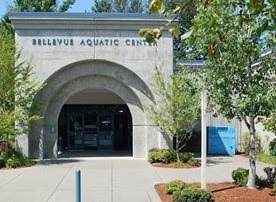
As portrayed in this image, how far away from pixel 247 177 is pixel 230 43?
3.98m

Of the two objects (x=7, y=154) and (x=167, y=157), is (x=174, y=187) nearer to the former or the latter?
(x=167, y=157)

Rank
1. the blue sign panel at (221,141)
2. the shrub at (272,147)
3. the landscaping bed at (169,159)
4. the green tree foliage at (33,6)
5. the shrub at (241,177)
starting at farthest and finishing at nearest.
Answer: the green tree foliage at (33,6) < the blue sign panel at (221,141) < the shrub at (272,147) < the landscaping bed at (169,159) < the shrub at (241,177)

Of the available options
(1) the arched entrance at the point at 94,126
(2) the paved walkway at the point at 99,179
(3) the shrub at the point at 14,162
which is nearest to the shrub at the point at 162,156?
(2) the paved walkway at the point at 99,179

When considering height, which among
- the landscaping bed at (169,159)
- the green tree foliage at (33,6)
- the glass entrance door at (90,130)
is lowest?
the landscaping bed at (169,159)

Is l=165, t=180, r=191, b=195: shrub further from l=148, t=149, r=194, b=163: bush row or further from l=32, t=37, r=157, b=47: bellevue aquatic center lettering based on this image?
l=32, t=37, r=157, b=47: bellevue aquatic center lettering

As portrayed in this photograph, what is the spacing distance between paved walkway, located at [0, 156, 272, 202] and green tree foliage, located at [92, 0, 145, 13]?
41.1 m

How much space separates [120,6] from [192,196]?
181 ft

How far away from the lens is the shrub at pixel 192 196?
42.4ft

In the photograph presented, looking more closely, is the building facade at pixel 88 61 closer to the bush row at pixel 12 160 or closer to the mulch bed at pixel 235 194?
the bush row at pixel 12 160

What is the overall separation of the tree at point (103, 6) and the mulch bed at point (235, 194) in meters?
50.7

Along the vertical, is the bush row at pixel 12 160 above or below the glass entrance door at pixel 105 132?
below

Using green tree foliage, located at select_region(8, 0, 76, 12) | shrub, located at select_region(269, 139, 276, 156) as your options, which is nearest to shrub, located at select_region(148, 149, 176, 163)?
shrub, located at select_region(269, 139, 276, 156)

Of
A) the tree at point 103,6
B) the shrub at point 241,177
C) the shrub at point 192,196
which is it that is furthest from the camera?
the tree at point 103,6

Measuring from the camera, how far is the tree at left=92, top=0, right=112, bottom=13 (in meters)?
65.2
